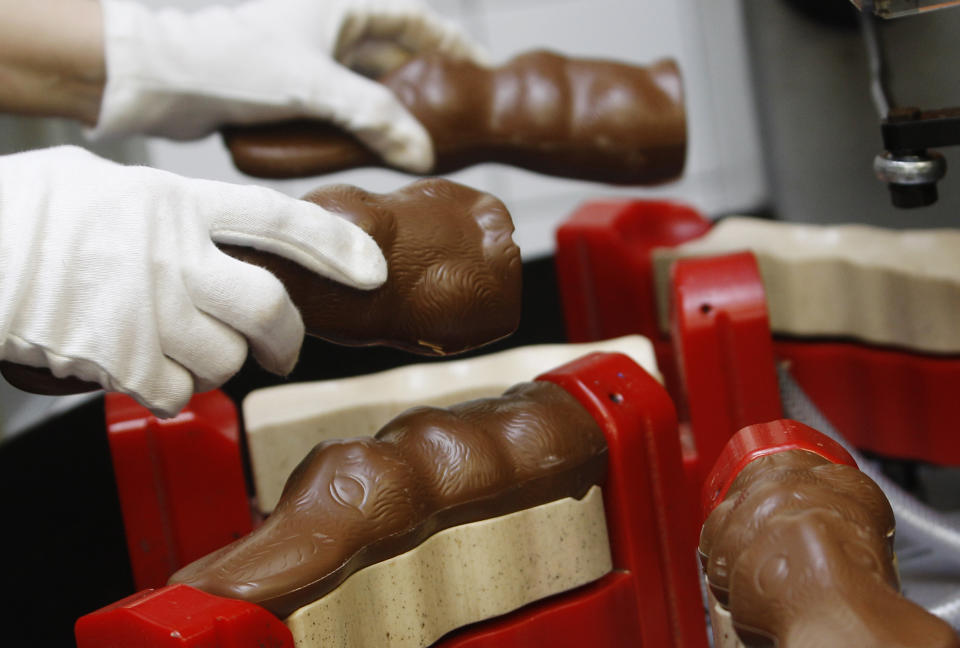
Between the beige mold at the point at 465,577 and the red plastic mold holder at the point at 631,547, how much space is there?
0.01 m

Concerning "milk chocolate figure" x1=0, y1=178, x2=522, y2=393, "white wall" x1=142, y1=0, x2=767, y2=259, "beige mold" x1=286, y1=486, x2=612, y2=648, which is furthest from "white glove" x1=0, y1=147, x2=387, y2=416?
"white wall" x1=142, y1=0, x2=767, y2=259

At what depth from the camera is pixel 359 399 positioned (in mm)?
813

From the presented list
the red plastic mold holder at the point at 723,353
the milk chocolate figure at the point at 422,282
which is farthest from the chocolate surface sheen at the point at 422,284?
the red plastic mold holder at the point at 723,353

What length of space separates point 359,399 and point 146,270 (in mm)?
329

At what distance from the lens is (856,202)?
4.88 feet

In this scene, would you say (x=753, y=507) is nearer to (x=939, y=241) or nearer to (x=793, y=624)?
(x=793, y=624)

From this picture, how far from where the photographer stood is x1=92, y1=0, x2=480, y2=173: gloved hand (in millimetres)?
857

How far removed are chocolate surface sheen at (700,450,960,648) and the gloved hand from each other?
0.48 meters

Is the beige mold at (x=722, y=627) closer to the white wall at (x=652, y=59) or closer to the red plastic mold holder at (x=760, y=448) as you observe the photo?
the red plastic mold holder at (x=760, y=448)

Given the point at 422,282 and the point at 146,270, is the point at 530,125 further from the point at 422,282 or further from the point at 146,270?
the point at 146,270

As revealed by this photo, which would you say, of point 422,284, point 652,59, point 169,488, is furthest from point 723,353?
point 652,59

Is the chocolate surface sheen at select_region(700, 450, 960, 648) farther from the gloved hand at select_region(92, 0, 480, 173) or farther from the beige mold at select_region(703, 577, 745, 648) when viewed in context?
the gloved hand at select_region(92, 0, 480, 173)

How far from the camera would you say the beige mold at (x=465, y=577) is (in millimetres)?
542

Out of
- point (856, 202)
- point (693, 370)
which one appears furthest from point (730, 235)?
point (856, 202)
